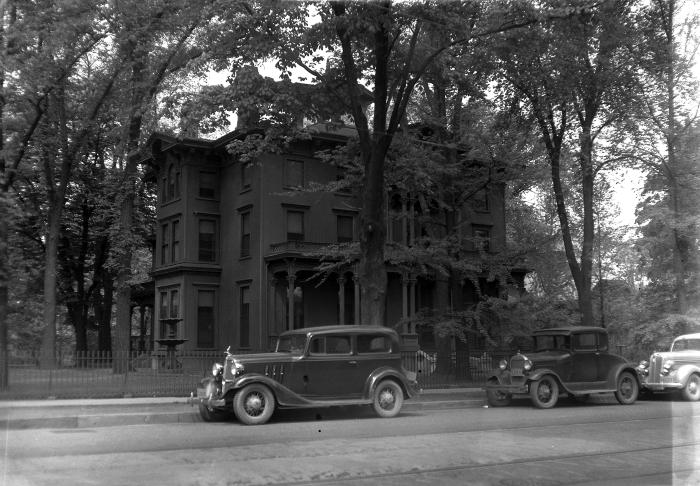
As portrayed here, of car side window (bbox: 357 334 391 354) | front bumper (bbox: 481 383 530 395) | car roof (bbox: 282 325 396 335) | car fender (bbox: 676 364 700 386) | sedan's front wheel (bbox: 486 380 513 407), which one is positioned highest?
car roof (bbox: 282 325 396 335)

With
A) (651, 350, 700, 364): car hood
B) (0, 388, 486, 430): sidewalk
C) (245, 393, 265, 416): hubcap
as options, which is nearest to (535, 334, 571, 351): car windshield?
(0, 388, 486, 430): sidewalk

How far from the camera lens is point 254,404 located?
1378 cm

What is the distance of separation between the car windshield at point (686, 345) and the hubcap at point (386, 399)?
31.6 ft

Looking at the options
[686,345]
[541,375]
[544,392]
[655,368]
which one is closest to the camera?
[541,375]

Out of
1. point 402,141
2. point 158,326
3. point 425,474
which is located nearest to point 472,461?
point 425,474

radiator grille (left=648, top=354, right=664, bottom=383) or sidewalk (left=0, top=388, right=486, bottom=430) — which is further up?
radiator grille (left=648, top=354, right=664, bottom=383)

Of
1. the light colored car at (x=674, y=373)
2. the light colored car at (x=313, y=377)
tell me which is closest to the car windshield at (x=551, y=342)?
the light colored car at (x=674, y=373)

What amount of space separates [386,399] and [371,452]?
513 cm

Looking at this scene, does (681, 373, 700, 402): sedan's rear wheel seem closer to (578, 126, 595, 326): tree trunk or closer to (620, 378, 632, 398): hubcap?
(620, 378, 632, 398): hubcap

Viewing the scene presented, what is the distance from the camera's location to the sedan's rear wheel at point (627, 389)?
713 inches

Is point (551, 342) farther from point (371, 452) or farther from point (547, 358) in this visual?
point (371, 452)

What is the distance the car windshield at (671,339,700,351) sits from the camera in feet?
65.2

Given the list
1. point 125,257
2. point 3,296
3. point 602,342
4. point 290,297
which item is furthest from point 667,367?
point 125,257

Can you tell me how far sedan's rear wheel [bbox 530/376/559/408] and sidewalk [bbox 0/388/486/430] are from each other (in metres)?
1.96
